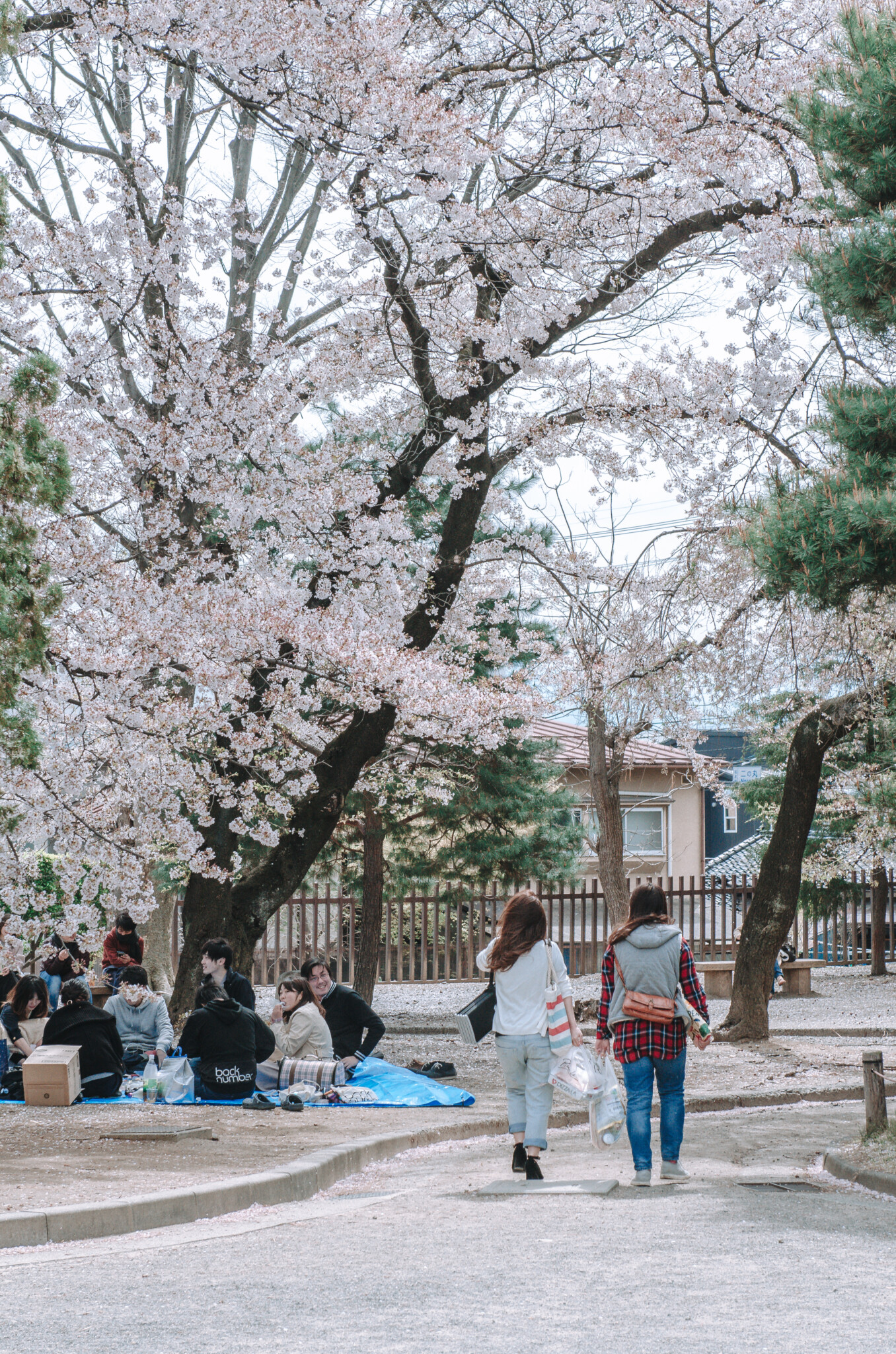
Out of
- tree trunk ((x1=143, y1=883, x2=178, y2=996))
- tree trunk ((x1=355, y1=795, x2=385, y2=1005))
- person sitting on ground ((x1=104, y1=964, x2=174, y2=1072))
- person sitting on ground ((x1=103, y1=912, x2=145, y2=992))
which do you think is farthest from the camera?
tree trunk ((x1=143, y1=883, x2=178, y2=996))

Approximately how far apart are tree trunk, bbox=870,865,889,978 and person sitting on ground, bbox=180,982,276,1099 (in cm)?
1598

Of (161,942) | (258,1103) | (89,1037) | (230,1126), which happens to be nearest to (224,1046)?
(258,1103)

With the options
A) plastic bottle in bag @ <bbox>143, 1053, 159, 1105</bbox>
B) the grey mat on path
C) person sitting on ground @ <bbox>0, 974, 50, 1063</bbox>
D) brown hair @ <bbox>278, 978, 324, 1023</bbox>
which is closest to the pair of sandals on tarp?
brown hair @ <bbox>278, 978, 324, 1023</bbox>

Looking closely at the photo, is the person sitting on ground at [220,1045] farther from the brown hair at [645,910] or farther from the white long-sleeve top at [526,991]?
the brown hair at [645,910]

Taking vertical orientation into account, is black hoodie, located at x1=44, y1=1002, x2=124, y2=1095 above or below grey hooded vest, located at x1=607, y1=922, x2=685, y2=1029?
below

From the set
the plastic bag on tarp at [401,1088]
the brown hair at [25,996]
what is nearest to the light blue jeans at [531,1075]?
the plastic bag on tarp at [401,1088]

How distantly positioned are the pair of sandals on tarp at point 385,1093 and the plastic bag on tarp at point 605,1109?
3.37 metres

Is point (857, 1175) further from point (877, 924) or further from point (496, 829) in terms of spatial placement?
point (877, 924)

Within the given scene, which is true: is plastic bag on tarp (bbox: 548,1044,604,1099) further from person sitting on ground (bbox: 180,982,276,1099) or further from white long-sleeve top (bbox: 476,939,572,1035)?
person sitting on ground (bbox: 180,982,276,1099)

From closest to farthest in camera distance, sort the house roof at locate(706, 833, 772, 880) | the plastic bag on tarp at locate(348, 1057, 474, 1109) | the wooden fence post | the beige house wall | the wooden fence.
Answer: the wooden fence post → the plastic bag on tarp at locate(348, 1057, 474, 1109) → the wooden fence → the beige house wall → the house roof at locate(706, 833, 772, 880)

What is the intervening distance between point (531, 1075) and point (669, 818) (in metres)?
32.4

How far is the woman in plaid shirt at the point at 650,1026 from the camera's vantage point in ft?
21.8

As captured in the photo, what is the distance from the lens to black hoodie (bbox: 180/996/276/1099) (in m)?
9.54

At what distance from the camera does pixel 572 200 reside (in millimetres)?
12875
